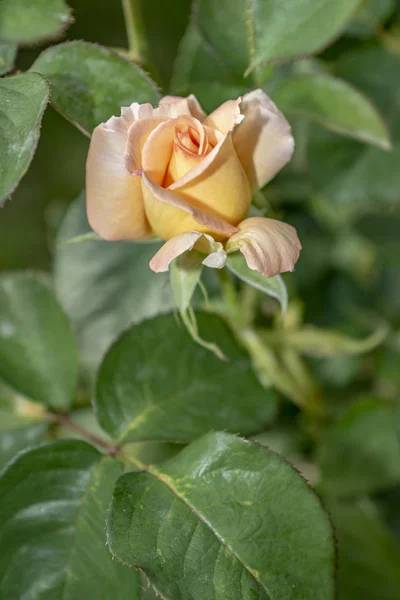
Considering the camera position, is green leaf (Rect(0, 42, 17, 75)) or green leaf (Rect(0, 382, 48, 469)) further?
green leaf (Rect(0, 382, 48, 469))

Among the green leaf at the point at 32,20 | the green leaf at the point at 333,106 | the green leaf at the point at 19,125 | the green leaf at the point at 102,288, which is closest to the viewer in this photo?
the green leaf at the point at 19,125

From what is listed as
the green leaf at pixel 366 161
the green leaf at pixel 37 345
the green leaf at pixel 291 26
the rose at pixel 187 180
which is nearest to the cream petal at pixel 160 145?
the rose at pixel 187 180

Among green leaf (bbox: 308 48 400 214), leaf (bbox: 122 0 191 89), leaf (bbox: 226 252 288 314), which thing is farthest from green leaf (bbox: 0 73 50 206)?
leaf (bbox: 122 0 191 89)

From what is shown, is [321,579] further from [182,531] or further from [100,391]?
[100,391]

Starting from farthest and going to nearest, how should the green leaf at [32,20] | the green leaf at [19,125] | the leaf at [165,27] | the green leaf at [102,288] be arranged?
1. the leaf at [165,27]
2. the green leaf at [102,288]
3. the green leaf at [32,20]
4. the green leaf at [19,125]

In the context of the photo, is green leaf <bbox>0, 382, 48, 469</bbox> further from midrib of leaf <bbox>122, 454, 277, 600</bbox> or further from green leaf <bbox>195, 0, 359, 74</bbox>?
green leaf <bbox>195, 0, 359, 74</bbox>

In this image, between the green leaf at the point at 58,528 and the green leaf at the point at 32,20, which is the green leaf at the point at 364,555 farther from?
the green leaf at the point at 32,20

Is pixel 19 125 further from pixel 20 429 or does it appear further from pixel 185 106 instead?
pixel 20 429
